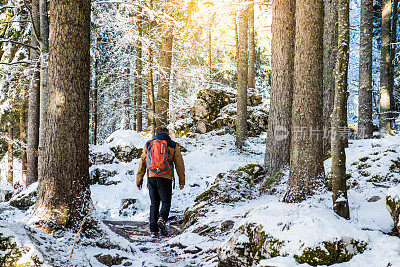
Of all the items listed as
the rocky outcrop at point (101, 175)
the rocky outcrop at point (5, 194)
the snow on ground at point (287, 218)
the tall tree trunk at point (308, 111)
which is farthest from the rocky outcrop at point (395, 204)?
the rocky outcrop at point (5, 194)

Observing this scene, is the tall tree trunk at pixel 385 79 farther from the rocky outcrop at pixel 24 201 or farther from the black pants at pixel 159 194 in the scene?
the rocky outcrop at pixel 24 201

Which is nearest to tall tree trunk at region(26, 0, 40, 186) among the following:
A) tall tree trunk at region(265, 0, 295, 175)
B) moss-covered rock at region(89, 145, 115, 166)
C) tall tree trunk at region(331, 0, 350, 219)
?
moss-covered rock at region(89, 145, 115, 166)

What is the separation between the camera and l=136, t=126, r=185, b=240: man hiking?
5809 mm

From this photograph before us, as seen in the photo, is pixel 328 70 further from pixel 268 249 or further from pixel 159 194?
pixel 268 249

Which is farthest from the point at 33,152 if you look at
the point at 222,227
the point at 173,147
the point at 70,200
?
the point at 222,227

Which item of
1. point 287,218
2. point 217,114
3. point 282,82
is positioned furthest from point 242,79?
point 287,218

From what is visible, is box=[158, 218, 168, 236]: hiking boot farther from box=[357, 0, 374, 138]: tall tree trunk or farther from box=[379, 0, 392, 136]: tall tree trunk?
box=[379, 0, 392, 136]: tall tree trunk

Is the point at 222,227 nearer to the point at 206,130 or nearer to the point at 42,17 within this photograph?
the point at 42,17

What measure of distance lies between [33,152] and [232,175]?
7.01m

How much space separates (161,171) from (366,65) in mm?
9694

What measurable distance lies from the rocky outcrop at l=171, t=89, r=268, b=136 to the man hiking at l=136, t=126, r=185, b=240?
Result: 1007 centimetres

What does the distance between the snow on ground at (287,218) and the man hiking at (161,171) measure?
45cm

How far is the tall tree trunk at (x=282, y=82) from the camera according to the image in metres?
6.91

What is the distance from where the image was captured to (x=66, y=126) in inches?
155
